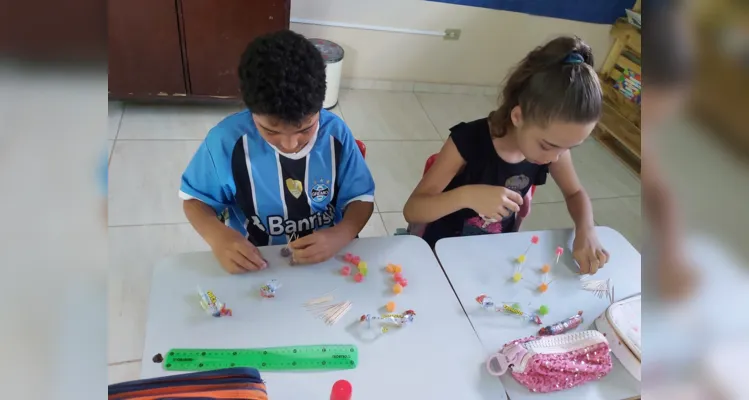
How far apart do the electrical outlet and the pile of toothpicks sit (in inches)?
88.8

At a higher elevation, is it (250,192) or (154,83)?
(250,192)

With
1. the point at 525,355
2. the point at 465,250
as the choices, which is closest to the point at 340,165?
the point at 465,250

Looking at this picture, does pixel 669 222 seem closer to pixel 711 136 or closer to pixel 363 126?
pixel 711 136

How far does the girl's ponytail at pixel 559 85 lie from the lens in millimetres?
1010

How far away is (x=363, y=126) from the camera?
260 cm

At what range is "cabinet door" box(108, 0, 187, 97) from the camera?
7.12 ft

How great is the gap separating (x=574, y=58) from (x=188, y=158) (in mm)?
1633

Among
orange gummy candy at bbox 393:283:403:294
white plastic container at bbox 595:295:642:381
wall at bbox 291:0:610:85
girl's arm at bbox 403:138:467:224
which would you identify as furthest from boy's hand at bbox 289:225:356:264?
wall at bbox 291:0:610:85

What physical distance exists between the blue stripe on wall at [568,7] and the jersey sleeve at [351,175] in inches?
74.0

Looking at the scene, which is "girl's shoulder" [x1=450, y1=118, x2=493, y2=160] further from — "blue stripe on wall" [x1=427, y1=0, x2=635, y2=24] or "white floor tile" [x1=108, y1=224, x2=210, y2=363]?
"blue stripe on wall" [x1=427, y1=0, x2=635, y2=24]

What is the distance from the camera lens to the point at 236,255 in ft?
2.97

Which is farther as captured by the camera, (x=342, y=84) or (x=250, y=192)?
(x=342, y=84)

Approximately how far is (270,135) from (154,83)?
5.34ft

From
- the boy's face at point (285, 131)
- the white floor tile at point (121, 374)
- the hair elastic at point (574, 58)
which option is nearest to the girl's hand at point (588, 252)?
the hair elastic at point (574, 58)
